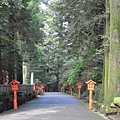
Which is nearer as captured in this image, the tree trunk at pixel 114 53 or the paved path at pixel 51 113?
the paved path at pixel 51 113

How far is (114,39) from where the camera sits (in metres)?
12.5

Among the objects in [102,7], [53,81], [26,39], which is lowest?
[53,81]

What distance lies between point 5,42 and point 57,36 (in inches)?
294

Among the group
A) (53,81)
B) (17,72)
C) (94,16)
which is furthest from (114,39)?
(53,81)

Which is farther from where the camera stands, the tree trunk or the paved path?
the tree trunk

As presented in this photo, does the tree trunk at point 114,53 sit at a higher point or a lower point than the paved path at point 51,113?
higher

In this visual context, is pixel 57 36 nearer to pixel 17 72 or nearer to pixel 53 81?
pixel 17 72

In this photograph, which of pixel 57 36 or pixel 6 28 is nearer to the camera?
pixel 6 28

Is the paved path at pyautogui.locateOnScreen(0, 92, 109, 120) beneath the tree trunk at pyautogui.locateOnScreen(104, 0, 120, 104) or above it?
beneath

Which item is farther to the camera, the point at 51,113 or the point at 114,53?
the point at 51,113

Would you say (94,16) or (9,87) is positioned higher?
(94,16)

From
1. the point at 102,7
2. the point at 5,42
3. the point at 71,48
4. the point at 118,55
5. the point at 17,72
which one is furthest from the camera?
A: the point at 17,72

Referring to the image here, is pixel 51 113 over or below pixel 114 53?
below

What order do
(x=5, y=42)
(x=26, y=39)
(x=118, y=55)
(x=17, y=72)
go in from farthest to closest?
1. (x=17, y=72)
2. (x=26, y=39)
3. (x=5, y=42)
4. (x=118, y=55)
